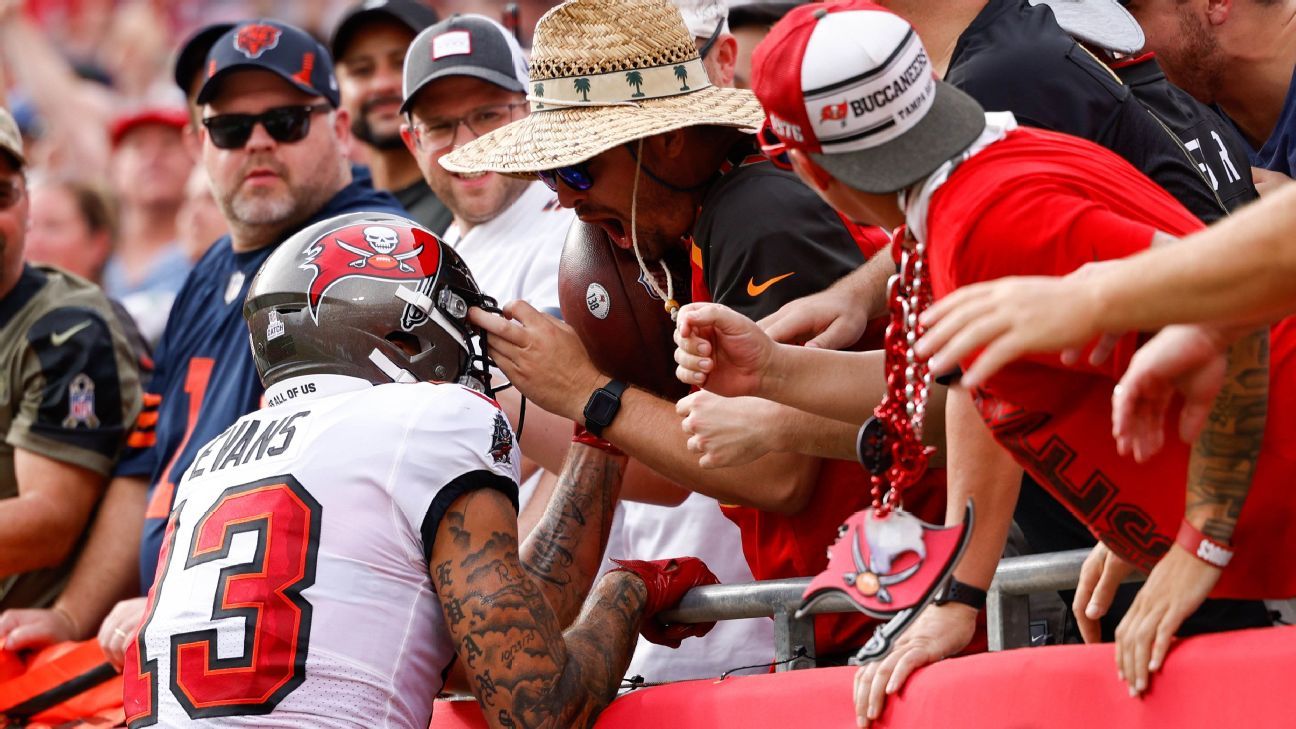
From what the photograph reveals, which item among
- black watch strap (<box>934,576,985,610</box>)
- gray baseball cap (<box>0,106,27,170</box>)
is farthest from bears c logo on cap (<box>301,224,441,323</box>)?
gray baseball cap (<box>0,106,27,170</box>)

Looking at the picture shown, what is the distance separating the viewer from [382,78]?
7008mm

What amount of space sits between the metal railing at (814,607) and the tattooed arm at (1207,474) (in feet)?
1.53

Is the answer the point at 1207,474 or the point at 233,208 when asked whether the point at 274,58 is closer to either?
the point at 233,208

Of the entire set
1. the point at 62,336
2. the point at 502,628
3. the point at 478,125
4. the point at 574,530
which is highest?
the point at 478,125

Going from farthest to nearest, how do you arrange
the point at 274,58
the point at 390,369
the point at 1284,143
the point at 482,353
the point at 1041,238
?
the point at 274,58 < the point at 1284,143 < the point at 482,353 < the point at 390,369 < the point at 1041,238

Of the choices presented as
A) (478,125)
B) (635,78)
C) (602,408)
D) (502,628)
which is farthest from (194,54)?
(502,628)

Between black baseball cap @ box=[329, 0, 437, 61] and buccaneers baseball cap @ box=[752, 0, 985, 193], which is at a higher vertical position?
buccaneers baseball cap @ box=[752, 0, 985, 193]

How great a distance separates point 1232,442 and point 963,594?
2.41ft

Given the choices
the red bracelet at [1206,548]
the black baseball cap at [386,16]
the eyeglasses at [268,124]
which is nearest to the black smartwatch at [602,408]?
the red bracelet at [1206,548]

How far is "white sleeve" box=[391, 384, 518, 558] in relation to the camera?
3.54 meters

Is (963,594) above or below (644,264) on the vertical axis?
below

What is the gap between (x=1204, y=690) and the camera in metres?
2.57

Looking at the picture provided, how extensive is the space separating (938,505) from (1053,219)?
145 centimetres

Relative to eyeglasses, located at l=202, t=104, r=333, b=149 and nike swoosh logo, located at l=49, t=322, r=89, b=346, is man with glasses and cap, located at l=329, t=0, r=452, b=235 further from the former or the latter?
nike swoosh logo, located at l=49, t=322, r=89, b=346
